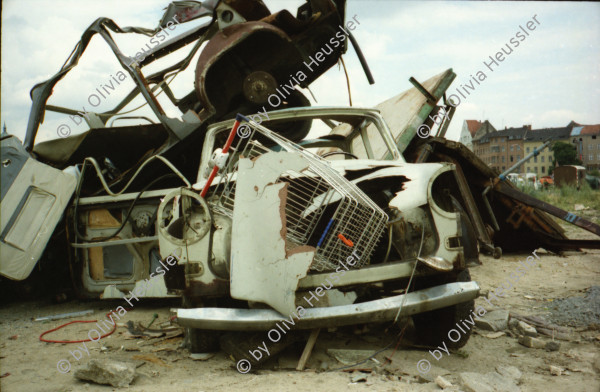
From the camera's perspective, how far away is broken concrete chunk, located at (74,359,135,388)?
2195mm

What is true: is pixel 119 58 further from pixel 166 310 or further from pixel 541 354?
pixel 541 354

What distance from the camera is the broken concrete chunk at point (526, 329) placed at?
2.88m

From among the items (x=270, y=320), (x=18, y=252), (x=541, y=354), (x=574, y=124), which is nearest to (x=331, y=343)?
(x=270, y=320)

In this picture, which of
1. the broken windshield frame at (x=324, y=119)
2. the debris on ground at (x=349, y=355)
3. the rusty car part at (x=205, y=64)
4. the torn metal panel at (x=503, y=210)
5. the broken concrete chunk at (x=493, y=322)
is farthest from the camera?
the torn metal panel at (x=503, y=210)

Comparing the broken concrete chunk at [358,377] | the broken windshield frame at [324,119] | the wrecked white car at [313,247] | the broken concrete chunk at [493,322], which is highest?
the broken windshield frame at [324,119]

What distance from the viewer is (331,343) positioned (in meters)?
2.74

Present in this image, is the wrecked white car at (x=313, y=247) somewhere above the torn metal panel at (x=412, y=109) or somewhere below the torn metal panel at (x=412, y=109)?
below

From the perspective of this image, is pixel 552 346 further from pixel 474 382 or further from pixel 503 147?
pixel 503 147

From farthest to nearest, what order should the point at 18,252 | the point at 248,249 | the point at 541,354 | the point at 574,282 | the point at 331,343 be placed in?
the point at 574,282, the point at 18,252, the point at 331,343, the point at 541,354, the point at 248,249

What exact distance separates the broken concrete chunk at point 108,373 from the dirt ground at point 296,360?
0.04 m

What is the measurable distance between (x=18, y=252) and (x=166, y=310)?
1.38 meters

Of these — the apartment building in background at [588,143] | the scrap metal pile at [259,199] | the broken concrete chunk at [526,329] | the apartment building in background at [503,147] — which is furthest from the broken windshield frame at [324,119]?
the apartment building in background at [588,143]

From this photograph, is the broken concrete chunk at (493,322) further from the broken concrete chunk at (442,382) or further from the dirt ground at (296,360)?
the broken concrete chunk at (442,382)

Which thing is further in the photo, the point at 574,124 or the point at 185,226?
the point at 574,124
